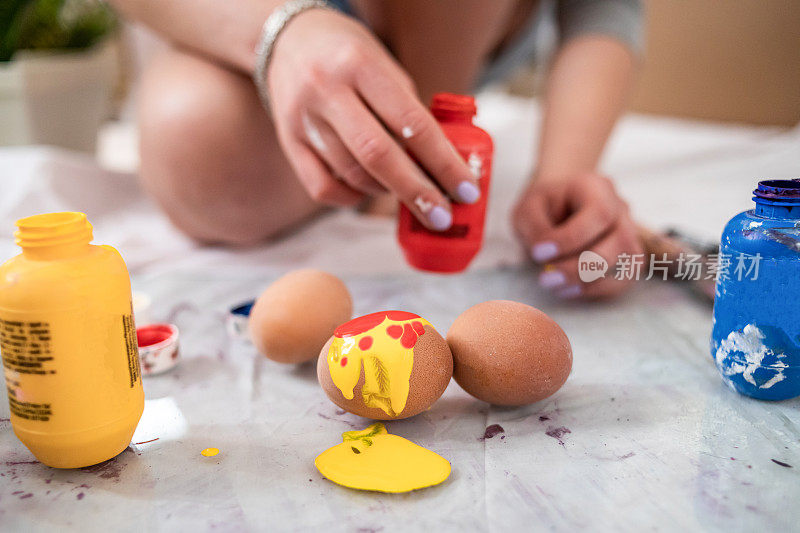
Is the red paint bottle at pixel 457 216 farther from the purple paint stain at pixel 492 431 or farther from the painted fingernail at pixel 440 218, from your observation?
the purple paint stain at pixel 492 431

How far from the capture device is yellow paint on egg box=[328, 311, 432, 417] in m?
0.55

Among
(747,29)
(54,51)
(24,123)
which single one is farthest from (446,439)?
(54,51)

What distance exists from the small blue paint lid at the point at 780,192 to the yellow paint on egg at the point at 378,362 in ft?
1.06

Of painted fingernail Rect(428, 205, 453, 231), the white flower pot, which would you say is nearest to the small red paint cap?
painted fingernail Rect(428, 205, 453, 231)

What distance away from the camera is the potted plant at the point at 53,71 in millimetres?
1391

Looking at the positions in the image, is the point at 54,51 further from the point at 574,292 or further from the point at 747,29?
the point at 747,29

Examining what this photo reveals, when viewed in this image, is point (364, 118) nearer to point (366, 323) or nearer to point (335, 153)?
point (335, 153)

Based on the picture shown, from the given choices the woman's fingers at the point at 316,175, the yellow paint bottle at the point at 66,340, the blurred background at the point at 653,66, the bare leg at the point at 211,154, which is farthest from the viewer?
the blurred background at the point at 653,66

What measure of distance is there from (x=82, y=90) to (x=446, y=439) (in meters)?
1.36

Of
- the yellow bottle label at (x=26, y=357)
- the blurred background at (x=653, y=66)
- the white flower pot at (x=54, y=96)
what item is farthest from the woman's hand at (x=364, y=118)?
the white flower pot at (x=54, y=96)

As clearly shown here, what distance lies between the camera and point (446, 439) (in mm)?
573

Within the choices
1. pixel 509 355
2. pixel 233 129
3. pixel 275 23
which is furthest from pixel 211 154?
pixel 509 355

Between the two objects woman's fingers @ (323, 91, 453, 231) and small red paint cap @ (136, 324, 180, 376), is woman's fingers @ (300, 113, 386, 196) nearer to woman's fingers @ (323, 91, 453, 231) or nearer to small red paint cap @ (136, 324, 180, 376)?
woman's fingers @ (323, 91, 453, 231)

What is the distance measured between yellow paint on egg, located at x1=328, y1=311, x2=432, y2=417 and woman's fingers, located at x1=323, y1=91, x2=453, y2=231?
0.66 feet
